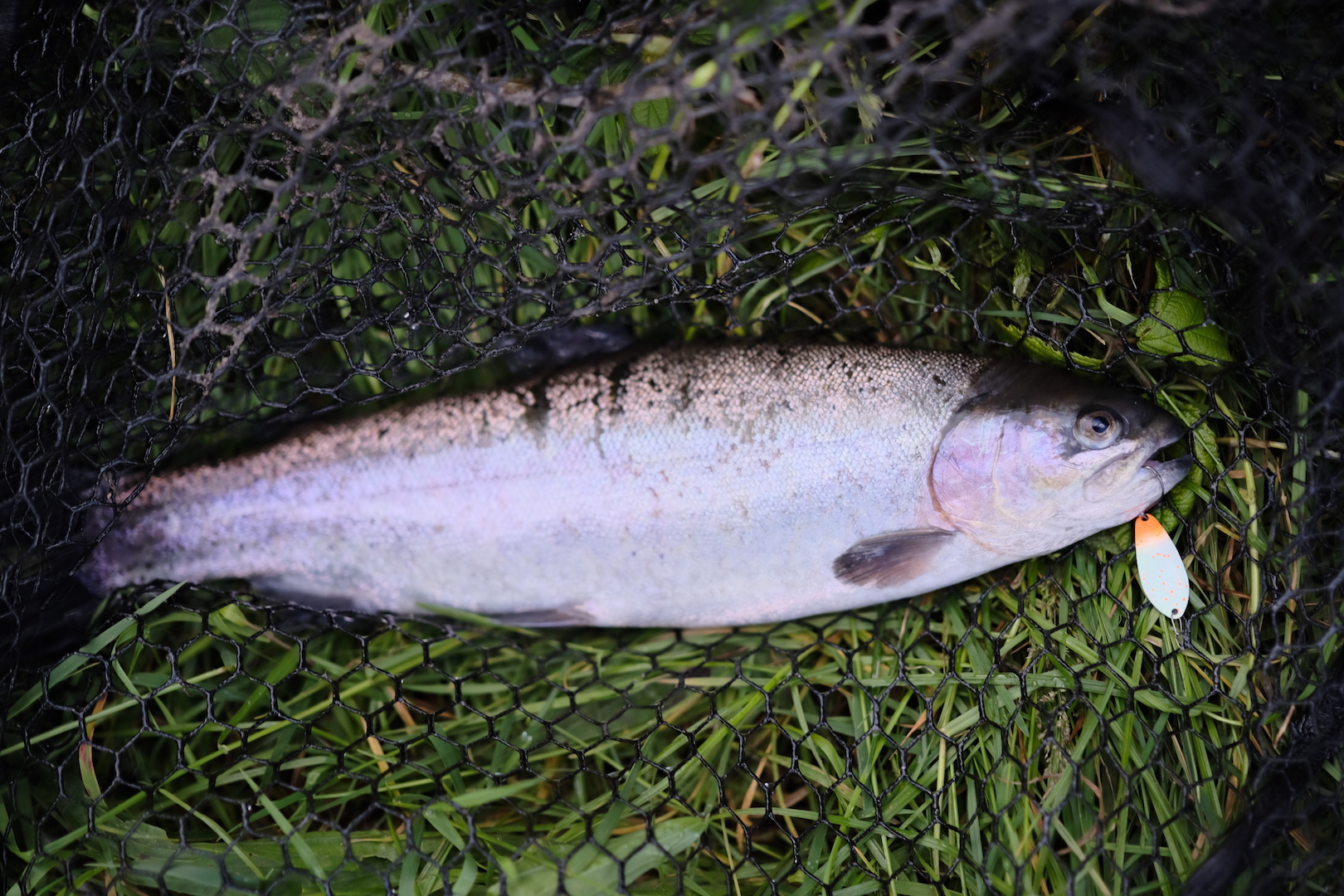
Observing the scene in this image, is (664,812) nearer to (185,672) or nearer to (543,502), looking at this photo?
(543,502)

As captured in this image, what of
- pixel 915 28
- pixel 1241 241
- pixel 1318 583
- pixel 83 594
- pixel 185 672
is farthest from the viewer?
pixel 185 672

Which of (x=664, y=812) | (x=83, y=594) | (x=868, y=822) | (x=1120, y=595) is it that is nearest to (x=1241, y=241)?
(x=1120, y=595)

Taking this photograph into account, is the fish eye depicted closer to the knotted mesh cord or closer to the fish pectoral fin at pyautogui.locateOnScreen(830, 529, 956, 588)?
the knotted mesh cord

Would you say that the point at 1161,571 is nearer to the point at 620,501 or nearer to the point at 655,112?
the point at 620,501

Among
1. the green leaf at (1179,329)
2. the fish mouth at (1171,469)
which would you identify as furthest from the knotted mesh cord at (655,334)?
the fish mouth at (1171,469)

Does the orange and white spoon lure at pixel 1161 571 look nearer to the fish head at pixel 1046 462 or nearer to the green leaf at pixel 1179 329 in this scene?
the fish head at pixel 1046 462

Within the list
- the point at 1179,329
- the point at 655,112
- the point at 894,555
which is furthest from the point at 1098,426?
the point at 655,112
